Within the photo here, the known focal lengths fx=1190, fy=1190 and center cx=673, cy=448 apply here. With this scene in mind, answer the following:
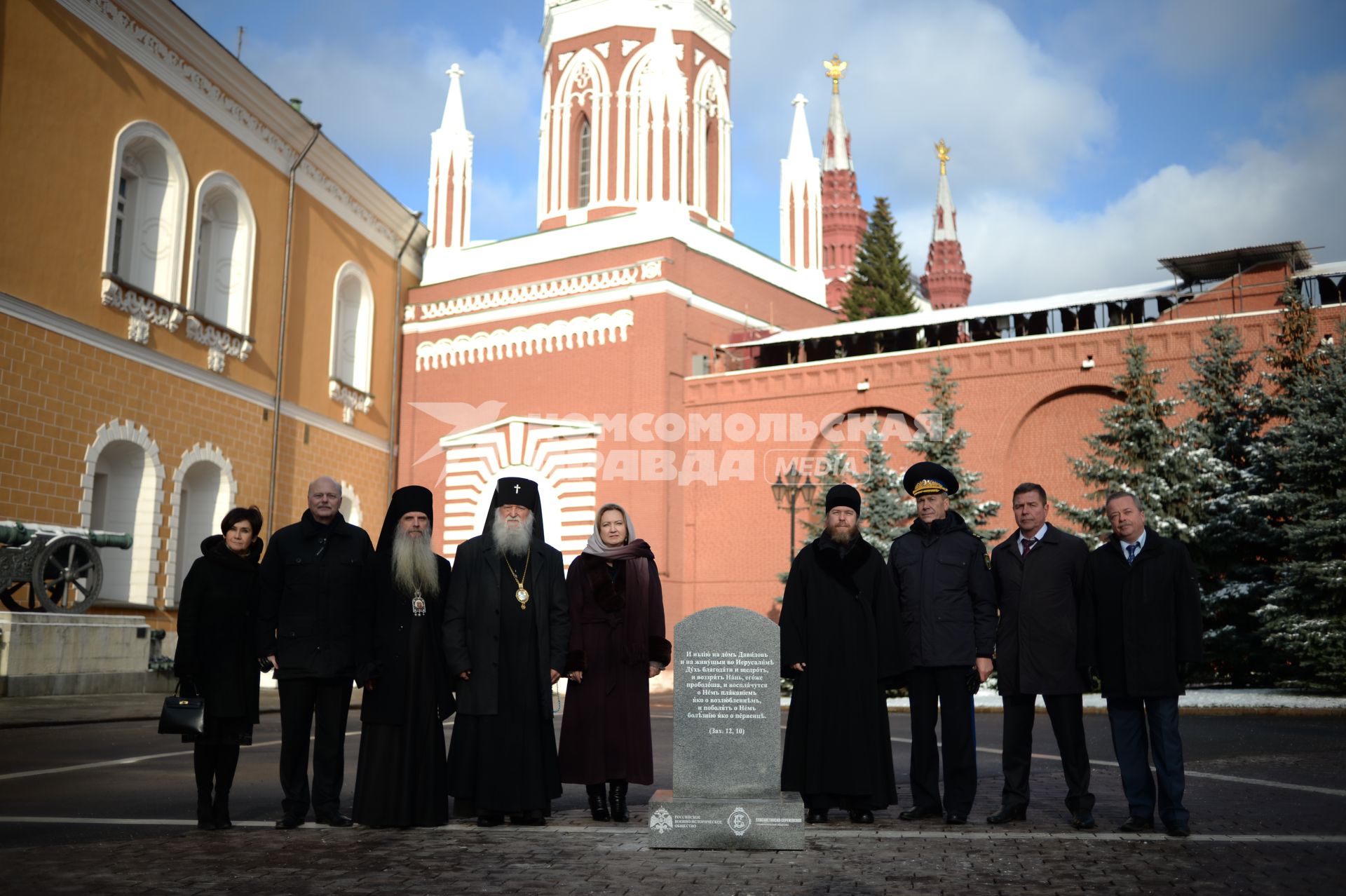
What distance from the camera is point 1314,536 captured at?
1595cm

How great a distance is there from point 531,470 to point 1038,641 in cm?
2187

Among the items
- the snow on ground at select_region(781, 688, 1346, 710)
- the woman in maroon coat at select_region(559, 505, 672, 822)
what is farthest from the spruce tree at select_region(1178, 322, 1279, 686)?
the woman in maroon coat at select_region(559, 505, 672, 822)

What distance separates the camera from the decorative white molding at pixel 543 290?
2717cm

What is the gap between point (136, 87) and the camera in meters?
20.0

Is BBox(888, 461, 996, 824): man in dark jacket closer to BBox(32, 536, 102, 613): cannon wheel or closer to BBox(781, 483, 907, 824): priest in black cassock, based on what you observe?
BBox(781, 483, 907, 824): priest in black cassock

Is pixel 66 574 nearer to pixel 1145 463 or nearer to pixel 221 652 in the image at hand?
pixel 221 652

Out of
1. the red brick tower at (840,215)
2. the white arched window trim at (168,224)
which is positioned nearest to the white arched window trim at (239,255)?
the white arched window trim at (168,224)

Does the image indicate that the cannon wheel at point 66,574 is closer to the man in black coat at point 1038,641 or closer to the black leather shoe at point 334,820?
the black leather shoe at point 334,820

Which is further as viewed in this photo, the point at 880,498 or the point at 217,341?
the point at 880,498

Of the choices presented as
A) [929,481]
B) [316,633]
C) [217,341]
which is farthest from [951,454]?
[316,633]

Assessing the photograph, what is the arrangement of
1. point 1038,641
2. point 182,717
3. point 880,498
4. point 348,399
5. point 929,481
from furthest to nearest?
1. point 348,399
2. point 880,498
3. point 929,481
4. point 1038,641
5. point 182,717

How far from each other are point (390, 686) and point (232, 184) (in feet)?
61.4

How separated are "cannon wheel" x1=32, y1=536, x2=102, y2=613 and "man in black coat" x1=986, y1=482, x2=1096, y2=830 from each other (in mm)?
13205

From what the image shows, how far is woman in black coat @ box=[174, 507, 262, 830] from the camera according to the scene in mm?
6281
